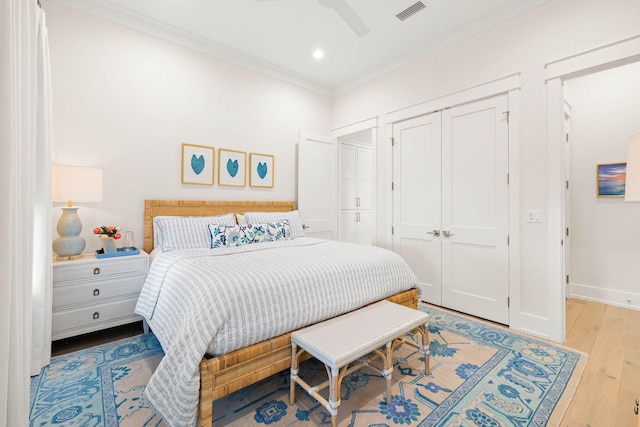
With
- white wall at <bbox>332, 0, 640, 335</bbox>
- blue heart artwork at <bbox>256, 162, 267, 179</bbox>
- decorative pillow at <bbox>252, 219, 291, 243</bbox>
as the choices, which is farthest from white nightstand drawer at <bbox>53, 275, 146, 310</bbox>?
white wall at <bbox>332, 0, 640, 335</bbox>

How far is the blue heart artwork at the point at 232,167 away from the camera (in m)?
3.59

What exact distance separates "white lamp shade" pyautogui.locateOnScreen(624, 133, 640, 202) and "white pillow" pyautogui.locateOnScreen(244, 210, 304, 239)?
2.86 metres

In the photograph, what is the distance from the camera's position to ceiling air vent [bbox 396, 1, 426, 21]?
8.77 ft

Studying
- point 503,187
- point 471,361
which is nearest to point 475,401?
point 471,361

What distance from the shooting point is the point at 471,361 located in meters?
2.10

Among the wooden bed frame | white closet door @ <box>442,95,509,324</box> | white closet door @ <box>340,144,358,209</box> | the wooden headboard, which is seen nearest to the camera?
the wooden bed frame

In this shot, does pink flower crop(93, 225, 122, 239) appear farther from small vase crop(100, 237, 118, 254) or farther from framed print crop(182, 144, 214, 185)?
framed print crop(182, 144, 214, 185)

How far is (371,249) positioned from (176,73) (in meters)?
2.87

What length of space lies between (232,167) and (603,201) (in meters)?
4.50

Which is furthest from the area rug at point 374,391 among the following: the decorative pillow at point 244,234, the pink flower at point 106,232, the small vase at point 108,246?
the decorative pillow at point 244,234

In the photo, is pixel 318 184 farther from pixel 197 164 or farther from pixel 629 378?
pixel 629 378

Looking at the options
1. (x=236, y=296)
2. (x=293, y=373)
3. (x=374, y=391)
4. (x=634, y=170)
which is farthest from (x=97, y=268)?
(x=634, y=170)

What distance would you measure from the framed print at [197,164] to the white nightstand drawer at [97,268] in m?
1.09

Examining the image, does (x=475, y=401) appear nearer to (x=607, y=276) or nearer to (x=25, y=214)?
(x=25, y=214)
